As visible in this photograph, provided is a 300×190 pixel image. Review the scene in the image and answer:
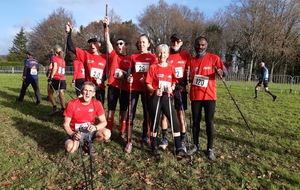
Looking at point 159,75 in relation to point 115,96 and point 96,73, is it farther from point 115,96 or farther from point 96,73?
point 96,73

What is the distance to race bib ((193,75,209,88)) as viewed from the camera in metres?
4.57

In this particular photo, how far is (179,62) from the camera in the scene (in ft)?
16.1

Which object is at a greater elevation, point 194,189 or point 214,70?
point 214,70

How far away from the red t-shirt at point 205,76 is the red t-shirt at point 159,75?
487 millimetres

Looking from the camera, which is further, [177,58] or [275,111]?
[275,111]

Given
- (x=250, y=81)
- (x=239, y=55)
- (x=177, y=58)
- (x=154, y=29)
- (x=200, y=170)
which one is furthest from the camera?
(x=154, y=29)

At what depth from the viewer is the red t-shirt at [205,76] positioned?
4559mm

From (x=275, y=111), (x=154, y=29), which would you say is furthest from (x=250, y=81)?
(x=154, y=29)

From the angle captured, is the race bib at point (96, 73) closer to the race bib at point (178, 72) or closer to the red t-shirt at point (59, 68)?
the race bib at point (178, 72)

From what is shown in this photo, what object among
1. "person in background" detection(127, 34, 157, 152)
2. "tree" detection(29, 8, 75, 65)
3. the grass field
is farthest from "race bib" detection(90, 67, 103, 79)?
"tree" detection(29, 8, 75, 65)

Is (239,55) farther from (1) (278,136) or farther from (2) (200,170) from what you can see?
(2) (200,170)

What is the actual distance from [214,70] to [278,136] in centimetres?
309

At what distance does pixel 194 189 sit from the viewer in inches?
147

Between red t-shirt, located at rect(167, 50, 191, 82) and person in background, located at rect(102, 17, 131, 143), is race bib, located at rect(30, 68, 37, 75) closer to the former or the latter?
person in background, located at rect(102, 17, 131, 143)
